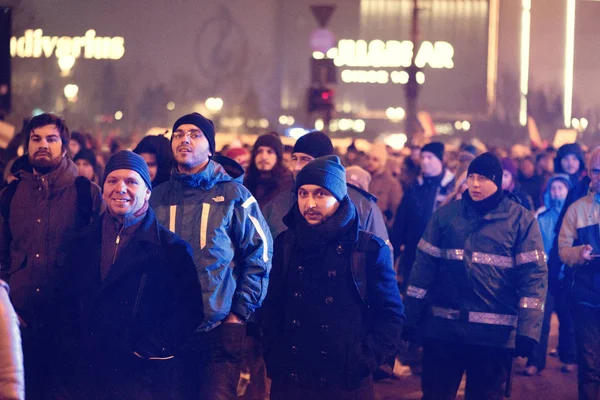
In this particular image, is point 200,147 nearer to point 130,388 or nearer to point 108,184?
point 108,184

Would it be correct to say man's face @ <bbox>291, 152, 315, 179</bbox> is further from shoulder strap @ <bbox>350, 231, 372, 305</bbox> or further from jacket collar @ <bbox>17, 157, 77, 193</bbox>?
shoulder strap @ <bbox>350, 231, 372, 305</bbox>

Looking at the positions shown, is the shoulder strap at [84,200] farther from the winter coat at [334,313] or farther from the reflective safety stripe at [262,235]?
the winter coat at [334,313]

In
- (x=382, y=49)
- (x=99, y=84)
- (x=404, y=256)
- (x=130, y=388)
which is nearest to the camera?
(x=130, y=388)

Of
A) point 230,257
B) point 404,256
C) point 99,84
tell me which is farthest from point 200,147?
point 99,84

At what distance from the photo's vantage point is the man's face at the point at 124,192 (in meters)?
5.44

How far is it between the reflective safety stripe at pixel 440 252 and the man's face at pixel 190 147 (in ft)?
5.27

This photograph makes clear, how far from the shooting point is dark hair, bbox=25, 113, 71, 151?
6.51 m

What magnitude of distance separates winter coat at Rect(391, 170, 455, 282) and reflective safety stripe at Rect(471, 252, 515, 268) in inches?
166

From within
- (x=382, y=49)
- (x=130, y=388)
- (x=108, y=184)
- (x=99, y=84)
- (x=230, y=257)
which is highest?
(x=382, y=49)

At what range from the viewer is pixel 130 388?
533cm

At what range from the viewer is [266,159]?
9.16 meters

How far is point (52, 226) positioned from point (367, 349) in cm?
227

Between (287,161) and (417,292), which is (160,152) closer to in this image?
(417,292)

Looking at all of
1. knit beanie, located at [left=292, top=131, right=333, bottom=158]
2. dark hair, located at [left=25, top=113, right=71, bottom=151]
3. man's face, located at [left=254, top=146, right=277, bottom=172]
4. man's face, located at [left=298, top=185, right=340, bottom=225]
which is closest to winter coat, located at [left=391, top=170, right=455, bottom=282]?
man's face, located at [left=254, top=146, right=277, bottom=172]
